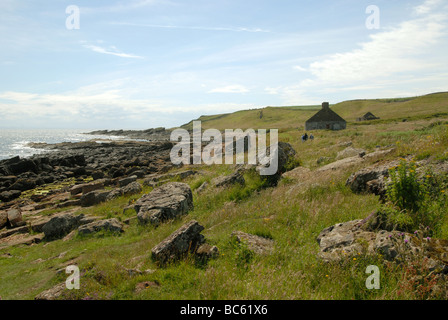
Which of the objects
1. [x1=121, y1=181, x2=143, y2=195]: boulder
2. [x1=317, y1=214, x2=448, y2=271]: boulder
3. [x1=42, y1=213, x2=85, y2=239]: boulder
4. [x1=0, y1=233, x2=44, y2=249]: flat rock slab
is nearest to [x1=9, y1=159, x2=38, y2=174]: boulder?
[x1=121, y1=181, x2=143, y2=195]: boulder

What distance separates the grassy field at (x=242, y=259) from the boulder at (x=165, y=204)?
413 millimetres

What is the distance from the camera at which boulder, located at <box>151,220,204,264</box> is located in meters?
6.79

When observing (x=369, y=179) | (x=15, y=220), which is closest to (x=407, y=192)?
(x=369, y=179)

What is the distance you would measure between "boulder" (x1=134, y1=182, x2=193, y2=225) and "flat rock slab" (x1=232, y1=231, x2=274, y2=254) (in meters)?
4.86

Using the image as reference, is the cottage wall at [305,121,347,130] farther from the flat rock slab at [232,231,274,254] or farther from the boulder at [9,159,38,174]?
the flat rock slab at [232,231,274,254]

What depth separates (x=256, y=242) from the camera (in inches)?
275

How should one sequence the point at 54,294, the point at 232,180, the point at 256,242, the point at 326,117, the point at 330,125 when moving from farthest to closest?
the point at 326,117 → the point at 330,125 → the point at 232,180 → the point at 256,242 → the point at 54,294

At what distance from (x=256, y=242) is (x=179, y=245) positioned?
6.47 ft

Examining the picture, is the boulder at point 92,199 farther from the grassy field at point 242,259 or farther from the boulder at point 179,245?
the boulder at point 179,245

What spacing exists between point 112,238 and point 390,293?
31.5ft

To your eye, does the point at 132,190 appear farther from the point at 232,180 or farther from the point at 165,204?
the point at 232,180

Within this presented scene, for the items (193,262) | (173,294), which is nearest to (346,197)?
(193,262)

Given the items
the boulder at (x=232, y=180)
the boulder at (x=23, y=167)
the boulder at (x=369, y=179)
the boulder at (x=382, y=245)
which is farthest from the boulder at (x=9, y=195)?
the boulder at (x=382, y=245)
